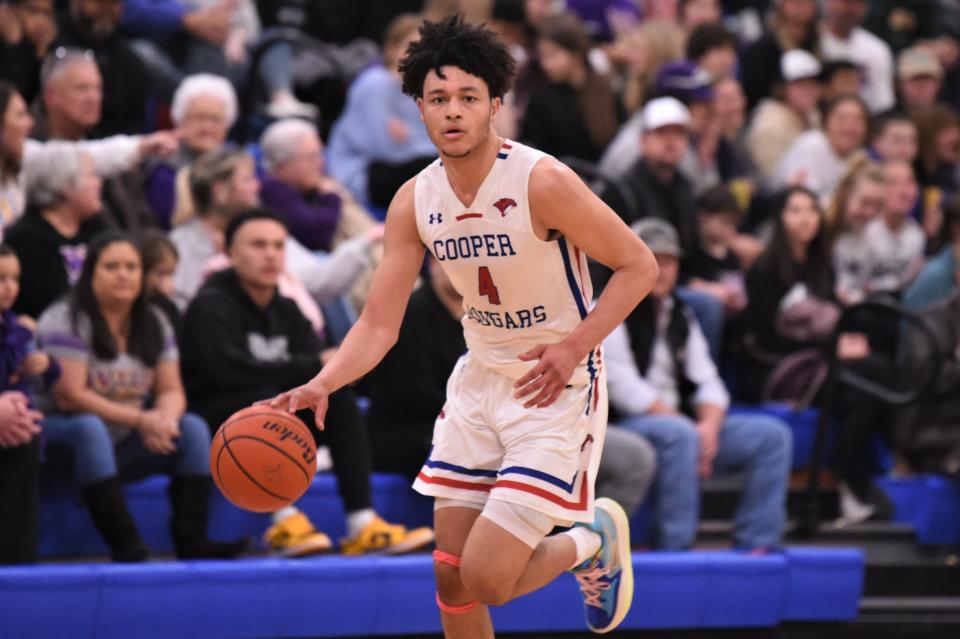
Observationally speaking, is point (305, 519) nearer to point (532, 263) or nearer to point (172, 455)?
point (172, 455)

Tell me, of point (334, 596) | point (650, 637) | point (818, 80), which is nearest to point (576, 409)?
point (334, 596)

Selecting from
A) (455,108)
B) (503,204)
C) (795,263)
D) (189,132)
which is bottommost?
(795,263)

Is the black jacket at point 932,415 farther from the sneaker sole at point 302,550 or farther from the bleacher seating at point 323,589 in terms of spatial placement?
the sneaker sole at point 302,550

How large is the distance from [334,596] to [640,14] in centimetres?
605

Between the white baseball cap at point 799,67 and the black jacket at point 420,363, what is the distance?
4105 mm

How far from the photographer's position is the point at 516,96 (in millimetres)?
9469

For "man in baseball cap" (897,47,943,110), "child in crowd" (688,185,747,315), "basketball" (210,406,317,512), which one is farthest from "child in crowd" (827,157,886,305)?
"basketball" (210,406,317,512)

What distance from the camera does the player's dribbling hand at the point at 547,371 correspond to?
174 inches

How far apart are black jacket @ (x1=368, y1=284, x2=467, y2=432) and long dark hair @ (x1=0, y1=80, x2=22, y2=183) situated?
5.59ft

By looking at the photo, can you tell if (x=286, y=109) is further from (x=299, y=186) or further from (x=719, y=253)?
(x=719, y=253)

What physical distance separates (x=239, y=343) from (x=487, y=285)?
208 centimetres

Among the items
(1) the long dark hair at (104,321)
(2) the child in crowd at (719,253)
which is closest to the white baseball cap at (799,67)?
(2) the child in crowd at (719,253)

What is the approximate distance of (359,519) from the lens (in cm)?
636

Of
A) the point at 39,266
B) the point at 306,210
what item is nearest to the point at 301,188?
the point at 306,210
